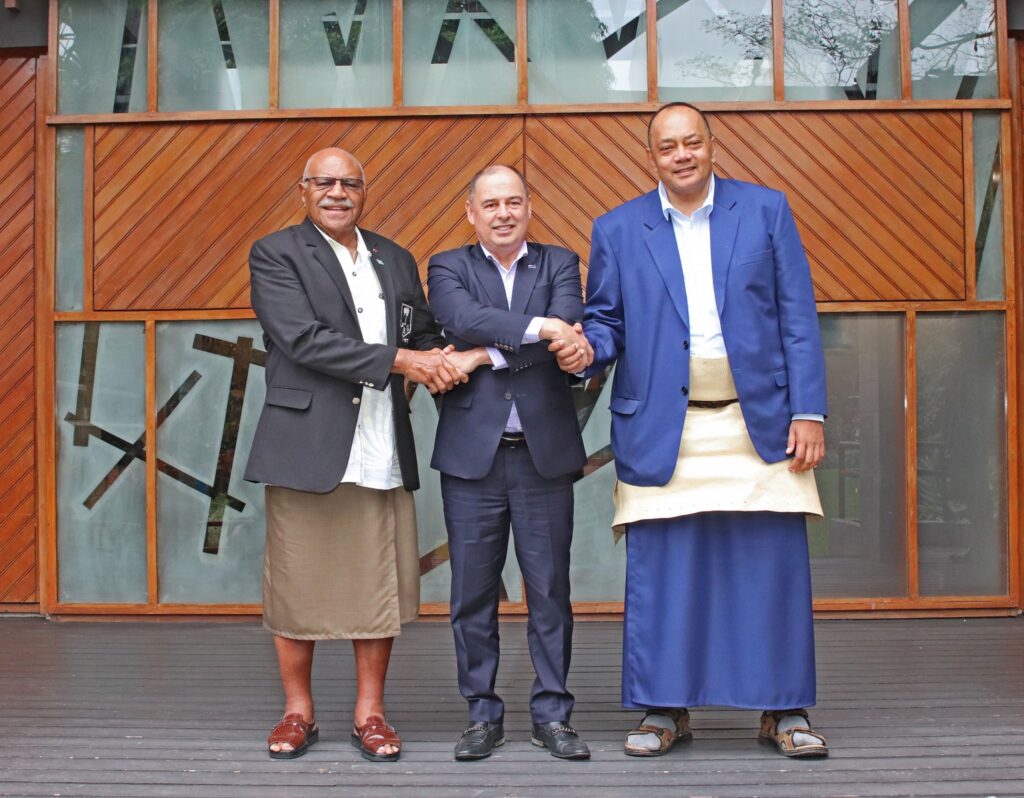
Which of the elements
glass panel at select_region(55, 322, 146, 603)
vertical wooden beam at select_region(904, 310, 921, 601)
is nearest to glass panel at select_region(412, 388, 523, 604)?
glass panel at select_region(55, 322, 146, 603)

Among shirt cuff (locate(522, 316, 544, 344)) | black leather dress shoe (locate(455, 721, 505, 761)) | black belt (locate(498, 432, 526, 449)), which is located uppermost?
shirt cuff (locate(522, 316, 544, 344))

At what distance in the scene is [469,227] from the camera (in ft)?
19.1

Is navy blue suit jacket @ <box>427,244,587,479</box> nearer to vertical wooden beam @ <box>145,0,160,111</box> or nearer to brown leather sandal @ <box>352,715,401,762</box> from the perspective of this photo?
brown leather sandal @ <box>352,715,401,762</box>

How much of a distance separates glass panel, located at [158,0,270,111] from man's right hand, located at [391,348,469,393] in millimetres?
3081

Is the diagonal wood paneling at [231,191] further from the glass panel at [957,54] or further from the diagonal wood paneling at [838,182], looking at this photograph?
the glass panel at [957,54]

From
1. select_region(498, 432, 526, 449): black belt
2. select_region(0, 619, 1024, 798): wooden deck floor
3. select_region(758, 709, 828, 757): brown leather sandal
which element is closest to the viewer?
select_region(0, 619, 1024, 798): wooden deck floor

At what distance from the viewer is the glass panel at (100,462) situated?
19.5 ft

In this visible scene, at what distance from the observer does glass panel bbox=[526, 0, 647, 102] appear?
232 inches

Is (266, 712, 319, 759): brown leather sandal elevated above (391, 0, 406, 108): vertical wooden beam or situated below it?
below

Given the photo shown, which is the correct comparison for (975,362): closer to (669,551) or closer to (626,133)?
(626,133)

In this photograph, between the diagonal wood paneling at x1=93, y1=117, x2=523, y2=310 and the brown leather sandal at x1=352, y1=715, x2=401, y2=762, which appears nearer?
the brown leather sandal at x1=352, y1=715, x2=401, y2=762

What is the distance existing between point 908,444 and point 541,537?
3.05m

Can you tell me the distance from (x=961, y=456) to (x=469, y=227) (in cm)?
288

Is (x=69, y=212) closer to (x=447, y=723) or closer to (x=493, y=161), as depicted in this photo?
(x=493, y=161)
